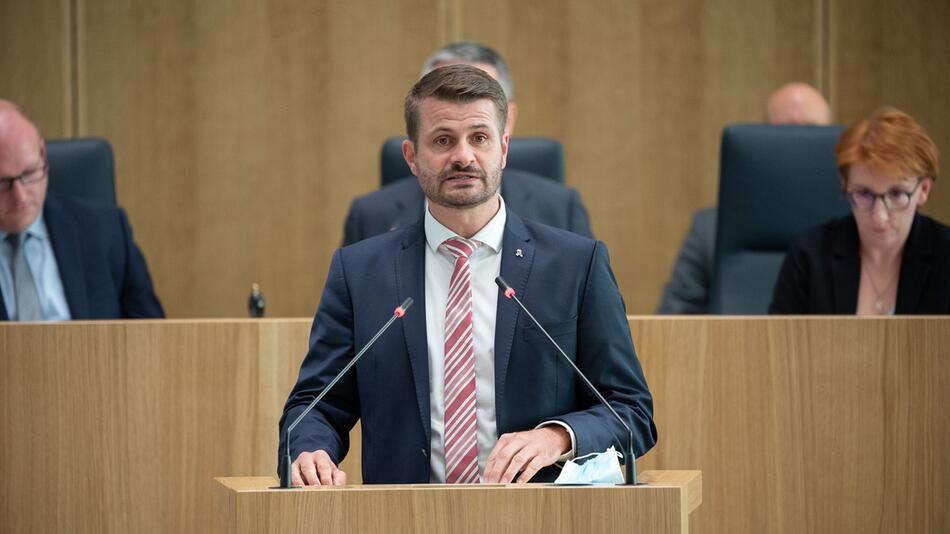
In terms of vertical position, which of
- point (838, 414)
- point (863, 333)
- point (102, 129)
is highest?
point (102, 129)

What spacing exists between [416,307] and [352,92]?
276cm

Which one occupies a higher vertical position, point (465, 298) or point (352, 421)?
point (465, 298)

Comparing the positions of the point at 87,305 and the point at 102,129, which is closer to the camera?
the point at 87,305

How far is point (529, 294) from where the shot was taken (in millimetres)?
2062

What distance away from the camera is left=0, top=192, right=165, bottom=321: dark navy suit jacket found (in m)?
3.31

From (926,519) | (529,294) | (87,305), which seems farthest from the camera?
(87,305)

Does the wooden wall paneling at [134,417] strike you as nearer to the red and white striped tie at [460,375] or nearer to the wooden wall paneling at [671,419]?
the wooden wall paneling at [671,419]

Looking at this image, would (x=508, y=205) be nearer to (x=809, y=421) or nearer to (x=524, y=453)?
(x=809, y=421)

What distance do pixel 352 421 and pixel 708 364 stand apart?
0.83 m

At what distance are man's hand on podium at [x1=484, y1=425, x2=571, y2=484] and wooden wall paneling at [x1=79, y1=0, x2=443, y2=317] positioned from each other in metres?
2.94

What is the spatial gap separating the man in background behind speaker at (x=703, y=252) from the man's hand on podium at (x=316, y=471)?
2.41 meters

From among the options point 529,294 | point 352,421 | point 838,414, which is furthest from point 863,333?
point 352,421

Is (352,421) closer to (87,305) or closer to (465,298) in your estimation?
(465,298)

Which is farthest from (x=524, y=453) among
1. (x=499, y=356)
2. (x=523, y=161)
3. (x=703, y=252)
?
(x=703, y=252)
